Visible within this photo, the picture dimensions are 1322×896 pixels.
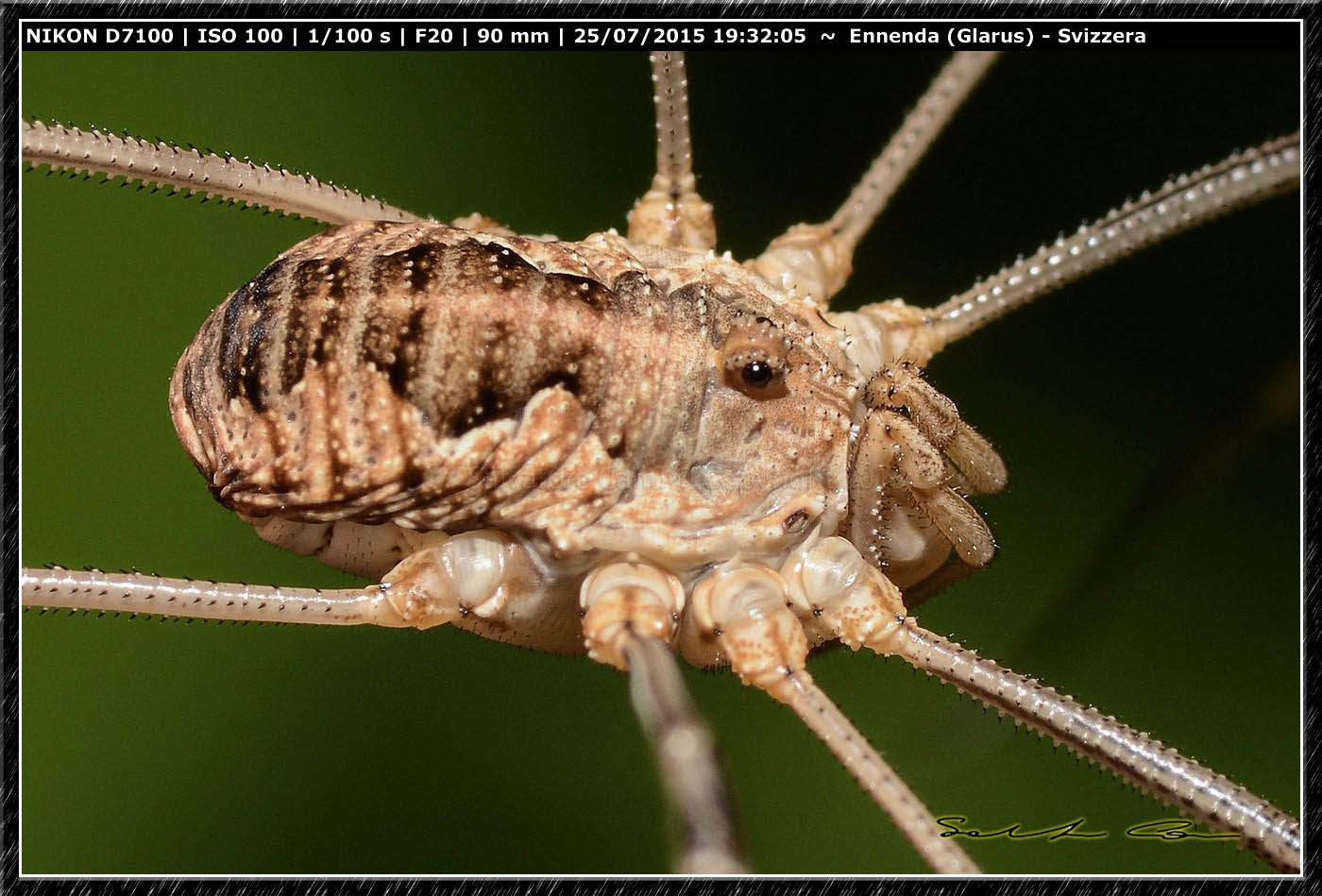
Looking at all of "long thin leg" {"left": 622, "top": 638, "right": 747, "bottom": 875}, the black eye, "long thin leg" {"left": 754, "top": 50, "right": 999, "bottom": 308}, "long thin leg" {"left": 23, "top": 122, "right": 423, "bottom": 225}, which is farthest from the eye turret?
"long thin leg" {"left": 23, "top": 122, "right": 423, "bottom": 225}

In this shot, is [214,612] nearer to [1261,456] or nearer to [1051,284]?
[1051,284]

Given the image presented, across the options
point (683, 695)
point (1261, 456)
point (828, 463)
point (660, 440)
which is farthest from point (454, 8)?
point (1261, 456)

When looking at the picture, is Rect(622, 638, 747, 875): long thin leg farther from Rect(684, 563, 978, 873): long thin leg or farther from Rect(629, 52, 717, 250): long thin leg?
Rect(629, 52, 717, 250): long thin leg

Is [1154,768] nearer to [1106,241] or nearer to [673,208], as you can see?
[1106,241]

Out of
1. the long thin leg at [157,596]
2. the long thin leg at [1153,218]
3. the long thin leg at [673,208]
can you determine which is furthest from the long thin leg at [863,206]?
the long thin leg at [157,596]

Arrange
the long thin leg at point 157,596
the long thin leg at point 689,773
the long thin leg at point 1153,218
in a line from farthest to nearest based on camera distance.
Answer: the long thin leg at point 1153,218, the long thin leg at point 157,596, the long thin leg at point 689,773

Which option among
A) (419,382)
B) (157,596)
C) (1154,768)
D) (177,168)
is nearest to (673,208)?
(419,382)

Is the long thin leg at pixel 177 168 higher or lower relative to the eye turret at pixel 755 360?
higher

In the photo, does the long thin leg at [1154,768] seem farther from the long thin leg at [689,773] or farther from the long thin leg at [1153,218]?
the long thin leg at [1153,218]
